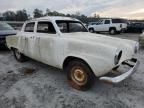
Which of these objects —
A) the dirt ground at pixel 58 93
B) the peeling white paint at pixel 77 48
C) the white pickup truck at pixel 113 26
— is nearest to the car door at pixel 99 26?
the white pickup truck at pixel 113 26

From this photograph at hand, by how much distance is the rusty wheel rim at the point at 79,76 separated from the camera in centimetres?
399

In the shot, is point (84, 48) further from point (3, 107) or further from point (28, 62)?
point (28, 62)

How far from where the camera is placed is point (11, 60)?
730 centimetres

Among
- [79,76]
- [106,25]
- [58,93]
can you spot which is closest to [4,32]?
[58,93]

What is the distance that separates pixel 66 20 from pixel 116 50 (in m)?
2.30

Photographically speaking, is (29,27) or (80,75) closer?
(80,75)

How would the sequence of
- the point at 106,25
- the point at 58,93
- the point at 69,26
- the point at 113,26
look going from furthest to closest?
the point at 106,25 < the point at 113,26 < the point at 69,26 < the point at 58,93

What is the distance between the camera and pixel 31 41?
5453mm

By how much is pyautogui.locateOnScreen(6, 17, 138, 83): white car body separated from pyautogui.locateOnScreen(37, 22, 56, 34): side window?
0.11 metres

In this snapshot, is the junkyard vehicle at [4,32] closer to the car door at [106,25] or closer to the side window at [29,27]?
the side window at [29,27]

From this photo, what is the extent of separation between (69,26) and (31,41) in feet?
4.35

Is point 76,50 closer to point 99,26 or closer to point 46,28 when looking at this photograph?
point 46,28

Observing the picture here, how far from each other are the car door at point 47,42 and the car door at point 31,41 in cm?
22

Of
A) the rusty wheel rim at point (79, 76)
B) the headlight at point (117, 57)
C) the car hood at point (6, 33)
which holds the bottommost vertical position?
the rusty wheel rim at point (79, 76)
